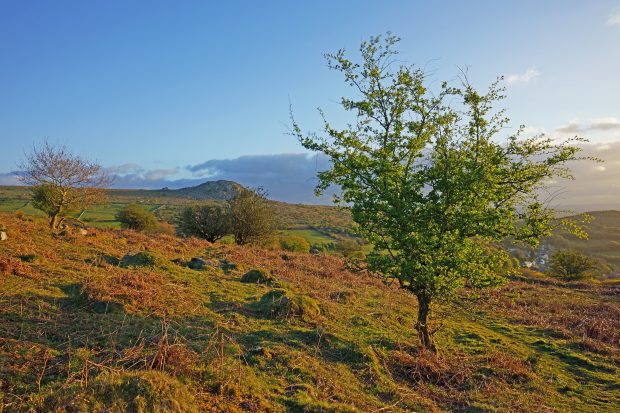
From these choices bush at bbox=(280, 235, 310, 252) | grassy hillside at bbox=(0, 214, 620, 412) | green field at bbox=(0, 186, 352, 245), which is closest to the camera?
grassy hillside at bbox=(0, 214, 620, 412)

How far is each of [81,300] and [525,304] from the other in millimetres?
22871

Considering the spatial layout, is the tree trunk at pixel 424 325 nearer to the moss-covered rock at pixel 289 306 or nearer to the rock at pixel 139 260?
the moss-covered rock at pixel 289 306

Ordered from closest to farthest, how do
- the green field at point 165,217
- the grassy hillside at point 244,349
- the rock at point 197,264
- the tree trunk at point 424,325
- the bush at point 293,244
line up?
the grassy hillside at point 244,349
the tree trunk at point 424,325
the rock at point 197,264
the bush at point 293,244
the green field at point 165,217

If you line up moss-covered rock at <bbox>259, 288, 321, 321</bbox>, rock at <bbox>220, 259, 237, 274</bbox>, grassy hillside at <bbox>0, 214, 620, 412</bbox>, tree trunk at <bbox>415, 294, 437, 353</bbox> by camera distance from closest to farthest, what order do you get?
grassy hillside at <bbox>0, 214, 620, 412</bbox> → tree trunk at <bbox>415, 294, 437, 353</bbox> → moss-covered rock at <bbox>259, 288, 321, 321</bbox> → rock at <bbox>220, 259, 237, 274</bbox>

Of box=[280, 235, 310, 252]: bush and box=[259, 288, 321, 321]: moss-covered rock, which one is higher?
box=[259, 288, 321, 321]: moss-covered rock

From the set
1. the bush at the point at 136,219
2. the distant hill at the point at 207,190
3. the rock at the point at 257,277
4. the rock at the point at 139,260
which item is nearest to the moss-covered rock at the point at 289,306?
the rock at the point at 257,277

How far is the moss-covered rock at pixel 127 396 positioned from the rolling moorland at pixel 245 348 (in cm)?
2

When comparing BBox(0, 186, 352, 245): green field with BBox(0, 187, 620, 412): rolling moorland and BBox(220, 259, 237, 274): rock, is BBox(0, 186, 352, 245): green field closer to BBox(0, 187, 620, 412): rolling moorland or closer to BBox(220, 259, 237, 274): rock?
BBox(220, 259, 237, 274): rock

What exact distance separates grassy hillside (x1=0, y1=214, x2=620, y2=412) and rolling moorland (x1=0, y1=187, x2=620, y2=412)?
0.04 metres

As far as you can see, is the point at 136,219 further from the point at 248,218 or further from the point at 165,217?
the point at 165,217

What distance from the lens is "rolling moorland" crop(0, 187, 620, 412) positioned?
670cm

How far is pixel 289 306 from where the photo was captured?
12617 mm

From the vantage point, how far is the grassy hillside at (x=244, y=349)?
6.67 metres

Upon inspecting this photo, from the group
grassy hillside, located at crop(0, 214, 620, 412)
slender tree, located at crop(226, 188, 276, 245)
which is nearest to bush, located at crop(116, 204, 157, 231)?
slender tree, located at crop(226, 188, 276, 245)
